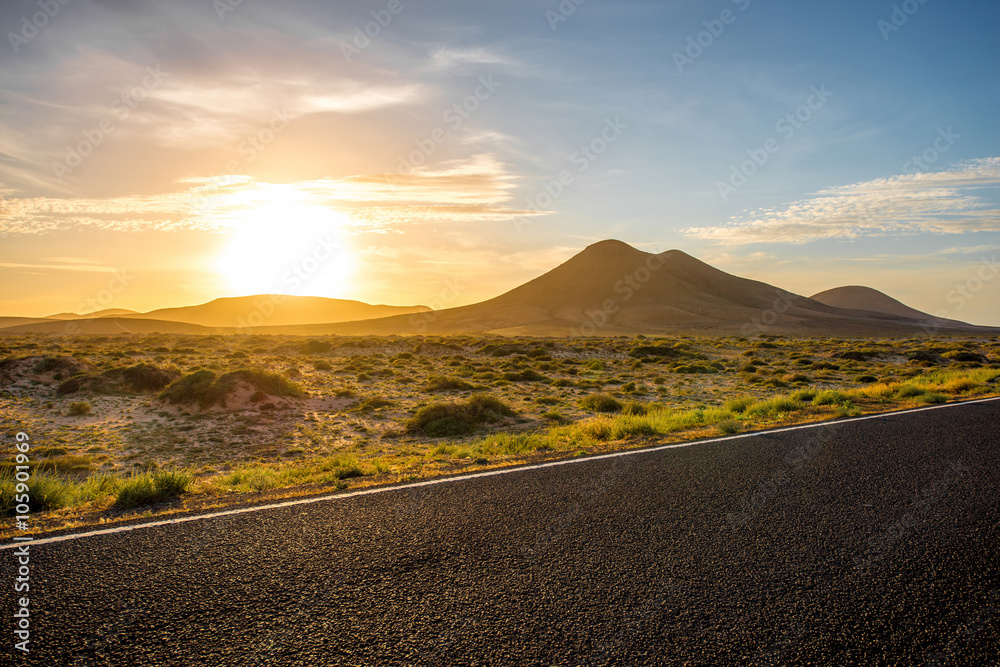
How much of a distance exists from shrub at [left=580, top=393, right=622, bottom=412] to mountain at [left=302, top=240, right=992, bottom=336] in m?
78.6

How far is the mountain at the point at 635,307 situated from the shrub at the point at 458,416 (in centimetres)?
8024

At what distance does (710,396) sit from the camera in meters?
21.2

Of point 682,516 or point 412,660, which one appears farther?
point 682,516

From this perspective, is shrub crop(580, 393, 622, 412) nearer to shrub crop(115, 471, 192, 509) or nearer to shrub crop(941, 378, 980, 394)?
shrub crop(941, 378, 980, 394)

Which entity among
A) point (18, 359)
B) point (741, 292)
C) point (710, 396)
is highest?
point (741, 292)

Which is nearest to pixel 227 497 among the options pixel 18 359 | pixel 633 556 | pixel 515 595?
pixel 515 595

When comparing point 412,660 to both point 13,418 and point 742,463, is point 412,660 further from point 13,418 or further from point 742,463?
point 13,418

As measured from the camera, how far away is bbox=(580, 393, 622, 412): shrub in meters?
17.8

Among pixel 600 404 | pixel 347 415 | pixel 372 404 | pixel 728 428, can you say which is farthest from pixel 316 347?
pixel 728 428

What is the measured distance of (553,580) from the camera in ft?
12.7

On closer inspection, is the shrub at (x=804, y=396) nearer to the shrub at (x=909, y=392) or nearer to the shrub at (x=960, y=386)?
the shrub at (x=909, y=392)

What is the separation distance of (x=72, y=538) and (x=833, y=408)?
1374cm

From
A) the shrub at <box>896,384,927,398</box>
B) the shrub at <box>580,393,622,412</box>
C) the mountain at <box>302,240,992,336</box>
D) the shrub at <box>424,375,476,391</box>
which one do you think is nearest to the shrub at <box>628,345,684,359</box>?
the shrub at <box>424,375,476,391</box>

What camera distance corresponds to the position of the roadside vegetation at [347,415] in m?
8.16
